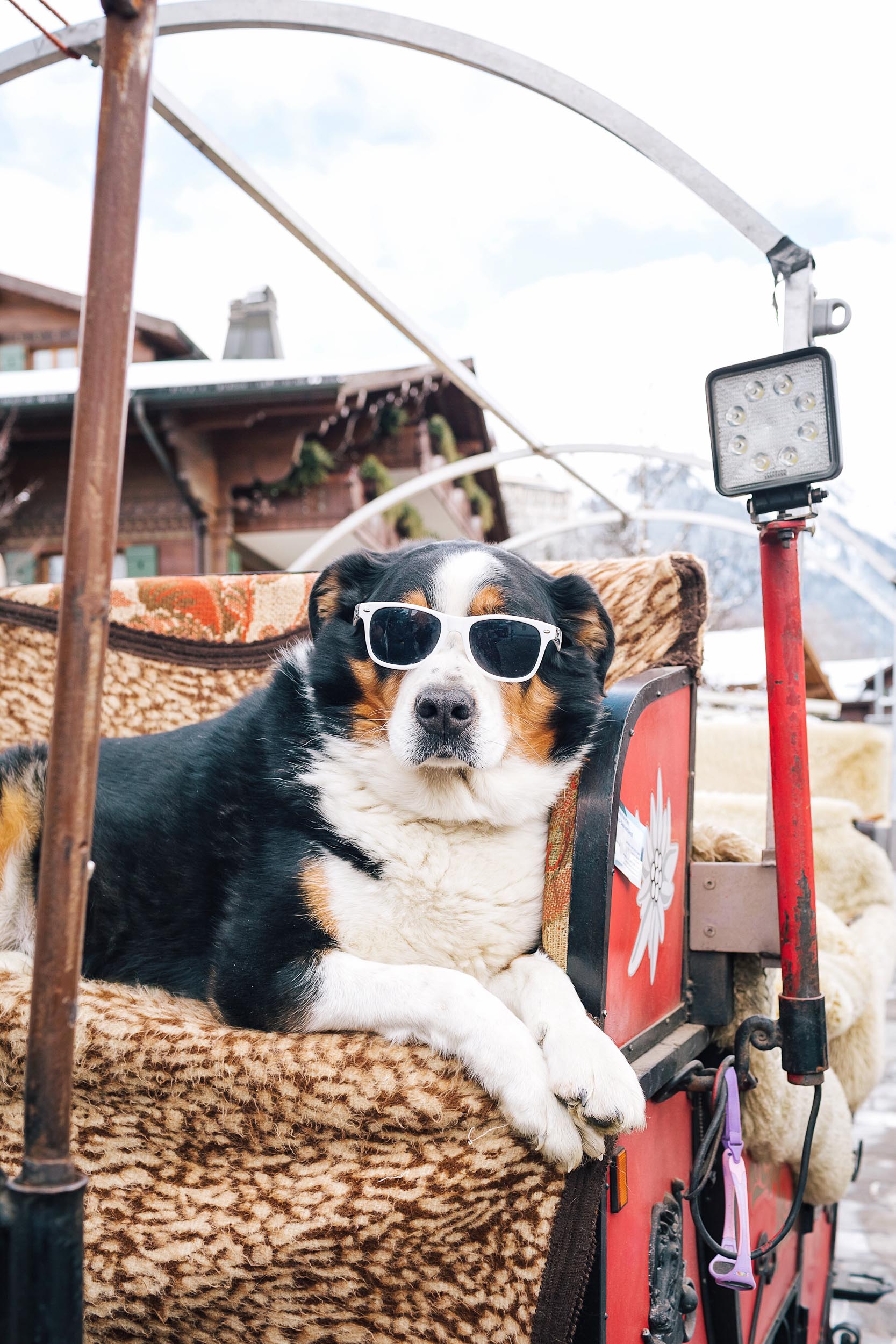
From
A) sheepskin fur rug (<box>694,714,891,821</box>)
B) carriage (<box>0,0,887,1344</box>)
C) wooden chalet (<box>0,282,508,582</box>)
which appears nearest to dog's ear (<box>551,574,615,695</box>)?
carriage (<box>0,0,887,1344</box>)

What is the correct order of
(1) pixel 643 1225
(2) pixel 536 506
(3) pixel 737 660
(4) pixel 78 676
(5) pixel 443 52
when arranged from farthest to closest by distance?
(2) pixel 536 506
(3) pixel 737 660
(5) pixel 443 52
(1) pixel 643 1225
(4) pixel 78 676

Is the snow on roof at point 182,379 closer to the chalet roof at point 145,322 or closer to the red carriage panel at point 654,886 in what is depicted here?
the chalet roof at point 145,322

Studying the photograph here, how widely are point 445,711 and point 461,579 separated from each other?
26cm

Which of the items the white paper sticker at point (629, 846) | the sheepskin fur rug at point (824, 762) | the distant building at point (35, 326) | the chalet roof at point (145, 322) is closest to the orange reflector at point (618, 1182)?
the white paper sticker at point (629, 846)

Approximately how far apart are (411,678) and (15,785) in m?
0.96

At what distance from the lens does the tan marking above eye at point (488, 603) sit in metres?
1.75

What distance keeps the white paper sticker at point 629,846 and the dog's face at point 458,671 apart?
0.67 feet

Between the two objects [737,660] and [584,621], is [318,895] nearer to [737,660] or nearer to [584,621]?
[584,621]

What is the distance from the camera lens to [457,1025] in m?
1.33

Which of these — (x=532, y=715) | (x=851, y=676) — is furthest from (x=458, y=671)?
(x=851, y=676)

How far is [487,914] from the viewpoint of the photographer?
5.36ft

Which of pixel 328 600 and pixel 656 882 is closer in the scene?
pixel 656 882

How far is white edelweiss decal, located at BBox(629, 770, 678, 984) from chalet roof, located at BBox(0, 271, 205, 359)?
11.7m

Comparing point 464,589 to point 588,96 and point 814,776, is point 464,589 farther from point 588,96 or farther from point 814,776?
point 814,776
